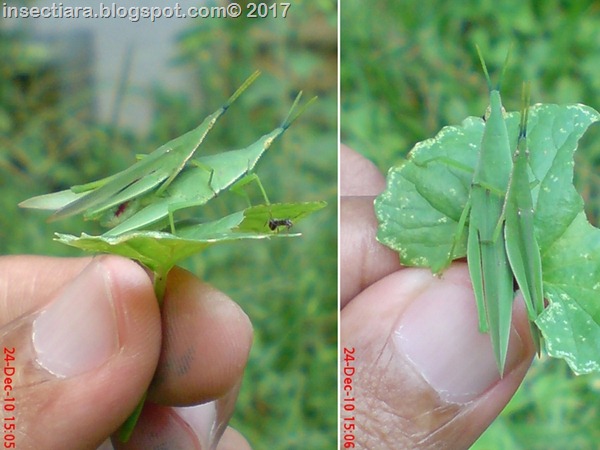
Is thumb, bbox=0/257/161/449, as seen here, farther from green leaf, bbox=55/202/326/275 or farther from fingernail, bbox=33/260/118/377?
green leaf, bbox=55/202/326/275

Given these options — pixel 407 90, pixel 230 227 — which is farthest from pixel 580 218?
pixel 407 90

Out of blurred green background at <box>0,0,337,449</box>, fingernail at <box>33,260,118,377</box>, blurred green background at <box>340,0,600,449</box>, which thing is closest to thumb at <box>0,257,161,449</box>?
fingernail at <box>33,260,118,377</box>

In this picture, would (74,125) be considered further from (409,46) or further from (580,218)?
(580,218)
